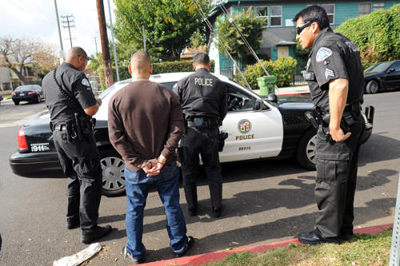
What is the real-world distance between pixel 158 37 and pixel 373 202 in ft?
79.2

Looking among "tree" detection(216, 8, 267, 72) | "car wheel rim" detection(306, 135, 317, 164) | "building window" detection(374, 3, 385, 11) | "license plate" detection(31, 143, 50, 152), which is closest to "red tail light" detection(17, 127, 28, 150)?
"license plate" detection(31, 143, 50, 152)

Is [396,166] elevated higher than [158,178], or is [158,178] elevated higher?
[158,178]

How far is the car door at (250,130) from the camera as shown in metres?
4.35

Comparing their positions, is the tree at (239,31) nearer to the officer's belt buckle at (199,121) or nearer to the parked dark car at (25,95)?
the parked dark car at (25,95)

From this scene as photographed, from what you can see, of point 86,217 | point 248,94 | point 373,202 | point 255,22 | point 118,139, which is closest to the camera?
point 118,139

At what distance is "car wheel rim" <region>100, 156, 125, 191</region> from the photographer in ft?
13.4

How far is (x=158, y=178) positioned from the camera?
8.38 ft

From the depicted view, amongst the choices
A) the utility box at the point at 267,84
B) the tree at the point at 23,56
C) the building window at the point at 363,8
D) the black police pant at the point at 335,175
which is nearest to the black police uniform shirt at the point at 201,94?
the black police pant at the point at 335,175

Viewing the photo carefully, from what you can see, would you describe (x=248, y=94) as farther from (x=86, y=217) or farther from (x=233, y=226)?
(x=86, y=217)

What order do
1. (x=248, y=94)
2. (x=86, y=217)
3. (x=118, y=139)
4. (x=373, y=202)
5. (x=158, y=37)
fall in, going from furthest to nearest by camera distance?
(x=158, y=37) < (x=248, y=94) < (x=373, y=202) < (x=86, y=217) < (x=118, y=139)

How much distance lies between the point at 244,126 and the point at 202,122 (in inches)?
48.1

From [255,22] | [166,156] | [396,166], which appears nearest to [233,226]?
[166,156]

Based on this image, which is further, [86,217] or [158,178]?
[86,217]

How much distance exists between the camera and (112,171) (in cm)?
411
